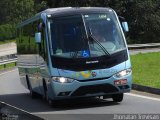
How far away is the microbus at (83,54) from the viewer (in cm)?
1508

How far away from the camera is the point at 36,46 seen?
58.0 feet

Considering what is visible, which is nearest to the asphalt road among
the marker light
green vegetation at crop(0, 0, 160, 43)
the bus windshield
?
the marker light

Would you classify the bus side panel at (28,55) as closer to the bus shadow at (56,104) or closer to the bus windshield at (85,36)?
the bus shadow at (56,104)

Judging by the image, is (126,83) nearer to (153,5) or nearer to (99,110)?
(99,110)

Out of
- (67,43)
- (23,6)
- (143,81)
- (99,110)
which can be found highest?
(67,43)

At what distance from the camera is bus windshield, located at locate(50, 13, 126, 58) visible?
15.4 metres

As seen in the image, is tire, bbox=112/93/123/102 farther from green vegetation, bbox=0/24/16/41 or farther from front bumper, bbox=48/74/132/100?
green vegetation, bbox=0/24/16/41

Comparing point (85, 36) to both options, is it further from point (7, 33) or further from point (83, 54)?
point (7, 33)

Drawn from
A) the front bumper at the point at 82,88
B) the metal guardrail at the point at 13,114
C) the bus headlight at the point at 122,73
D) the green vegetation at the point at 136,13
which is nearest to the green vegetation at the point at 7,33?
the green vegetation at the point at 136,13

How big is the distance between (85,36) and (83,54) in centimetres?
58

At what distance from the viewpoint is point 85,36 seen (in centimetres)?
1567

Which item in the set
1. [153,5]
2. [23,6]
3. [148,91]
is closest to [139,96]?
[148,91]

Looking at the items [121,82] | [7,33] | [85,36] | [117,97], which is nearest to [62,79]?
[85,36]

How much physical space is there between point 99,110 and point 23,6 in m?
87.3
